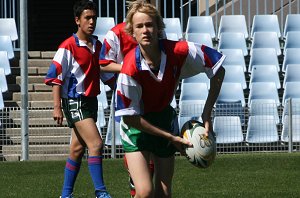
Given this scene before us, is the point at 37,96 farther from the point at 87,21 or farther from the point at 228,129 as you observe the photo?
the point at 87,21

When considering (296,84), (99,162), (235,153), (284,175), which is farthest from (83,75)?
(296,84)

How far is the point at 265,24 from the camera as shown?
2062 cm

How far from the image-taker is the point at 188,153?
7.42 metres

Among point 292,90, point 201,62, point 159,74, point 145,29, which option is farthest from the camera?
point 292,90

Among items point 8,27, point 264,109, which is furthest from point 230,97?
point 8,27

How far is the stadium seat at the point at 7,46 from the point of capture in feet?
64.4

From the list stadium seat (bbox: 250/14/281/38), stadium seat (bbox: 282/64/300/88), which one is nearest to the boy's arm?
stadium seat (bbox: 282/64/300/88)

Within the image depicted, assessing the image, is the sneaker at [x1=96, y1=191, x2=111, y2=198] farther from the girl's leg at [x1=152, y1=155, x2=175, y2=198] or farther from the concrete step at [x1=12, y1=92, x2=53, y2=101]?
the concrete step at [x1=12, y1=92, x2=53, y2=101]

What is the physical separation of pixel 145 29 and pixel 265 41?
13.1 metres

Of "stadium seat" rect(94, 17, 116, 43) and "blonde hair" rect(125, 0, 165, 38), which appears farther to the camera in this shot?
"stadium seat" rect(94, 17, 116, 43)

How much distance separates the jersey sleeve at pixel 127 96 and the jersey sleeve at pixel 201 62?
1.46 feet

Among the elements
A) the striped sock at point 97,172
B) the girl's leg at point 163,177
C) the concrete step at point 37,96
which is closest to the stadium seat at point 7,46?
the concrete step at point 37,96

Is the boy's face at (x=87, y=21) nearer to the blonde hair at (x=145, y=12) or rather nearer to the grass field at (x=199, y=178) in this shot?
the grass field at (x=199, y=178)

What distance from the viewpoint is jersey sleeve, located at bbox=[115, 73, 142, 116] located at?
7262 mm
